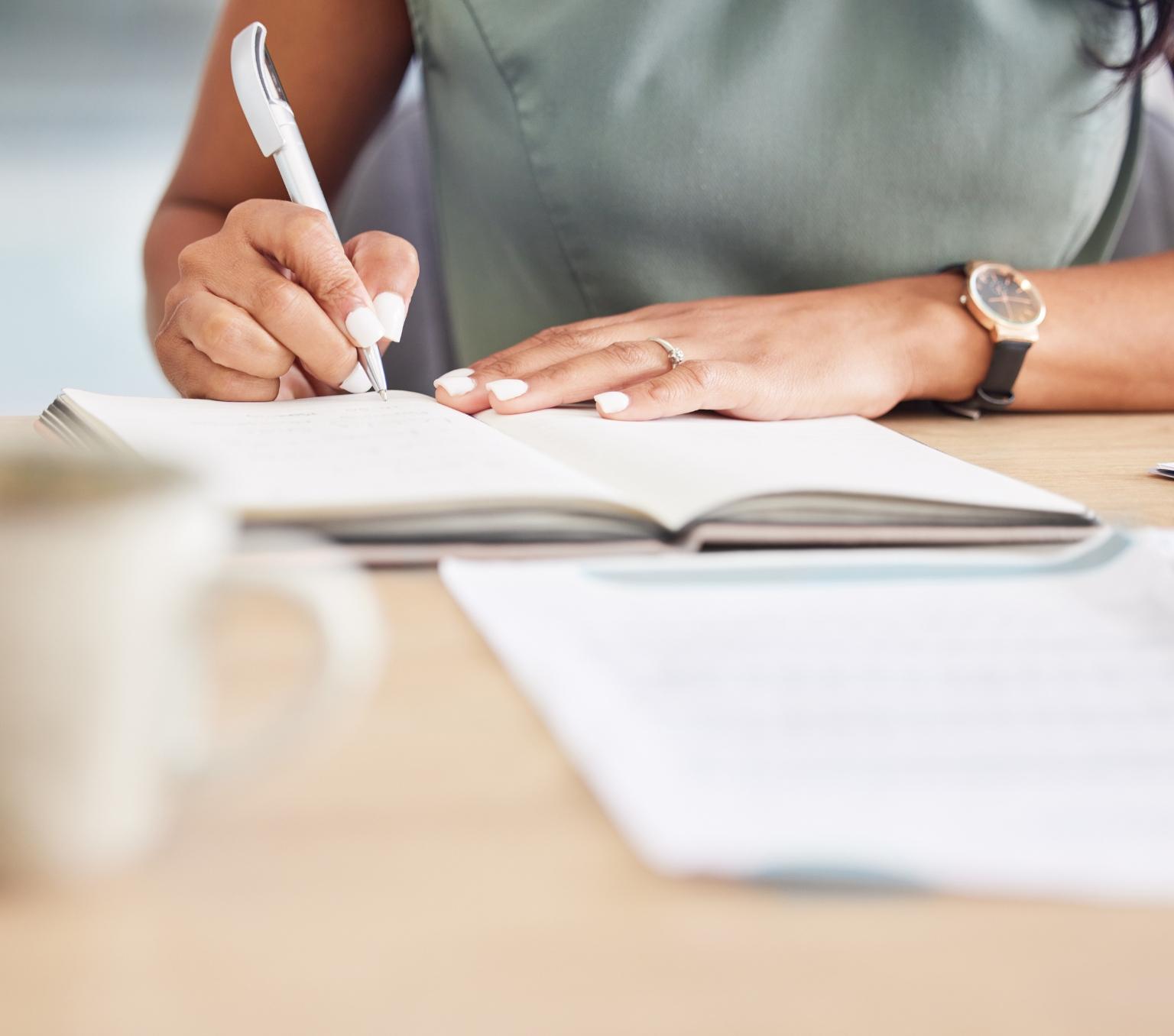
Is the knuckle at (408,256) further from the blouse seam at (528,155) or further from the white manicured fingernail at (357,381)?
the blouse seam at (528,155)

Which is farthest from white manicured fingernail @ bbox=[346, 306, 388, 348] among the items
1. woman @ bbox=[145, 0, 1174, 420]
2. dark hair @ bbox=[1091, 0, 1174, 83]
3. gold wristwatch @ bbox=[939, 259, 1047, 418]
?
dark hair @ bbox=[1091, 0, 1174, 83]

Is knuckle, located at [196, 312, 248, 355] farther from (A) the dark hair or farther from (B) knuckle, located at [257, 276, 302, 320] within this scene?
(A) the dark hair

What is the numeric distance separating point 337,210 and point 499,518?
0.85m

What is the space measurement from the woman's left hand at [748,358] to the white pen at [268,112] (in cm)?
11

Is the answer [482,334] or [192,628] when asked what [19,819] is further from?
[482,334]

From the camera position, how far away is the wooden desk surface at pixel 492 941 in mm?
181

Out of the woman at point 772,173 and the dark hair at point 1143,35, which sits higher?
the dark hair at point 1143,35

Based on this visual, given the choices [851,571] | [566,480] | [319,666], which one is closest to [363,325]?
[566,480]

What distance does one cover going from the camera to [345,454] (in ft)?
1.63

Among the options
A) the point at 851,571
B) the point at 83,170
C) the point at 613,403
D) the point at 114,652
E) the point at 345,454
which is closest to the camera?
the point at 114,652

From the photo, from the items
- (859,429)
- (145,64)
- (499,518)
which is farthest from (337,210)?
(145,64)

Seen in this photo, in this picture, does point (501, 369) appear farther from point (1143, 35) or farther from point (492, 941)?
point (1143, 35)

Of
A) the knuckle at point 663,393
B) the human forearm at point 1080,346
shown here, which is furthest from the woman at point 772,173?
the knuckle at point 663,393

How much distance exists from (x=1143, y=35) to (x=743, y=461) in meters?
0.70
